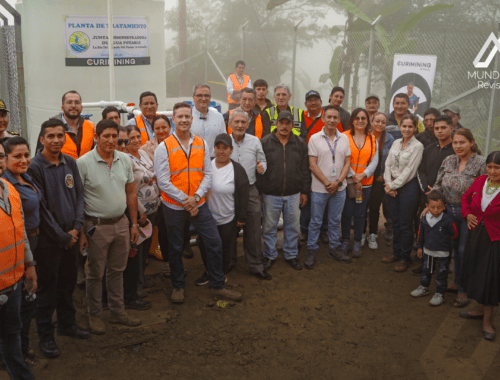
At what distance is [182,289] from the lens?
5254 millimetres

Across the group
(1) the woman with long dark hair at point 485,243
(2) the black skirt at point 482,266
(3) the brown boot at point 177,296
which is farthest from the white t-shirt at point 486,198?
(3) the brown boot at point 177,296

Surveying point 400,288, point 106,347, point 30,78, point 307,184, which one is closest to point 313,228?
point 307,184

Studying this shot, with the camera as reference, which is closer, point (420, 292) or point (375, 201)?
point (420, 292)

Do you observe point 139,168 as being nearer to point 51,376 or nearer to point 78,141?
point 78,141

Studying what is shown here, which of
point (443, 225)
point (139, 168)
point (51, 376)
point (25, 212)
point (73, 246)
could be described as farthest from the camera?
point (443, 225)

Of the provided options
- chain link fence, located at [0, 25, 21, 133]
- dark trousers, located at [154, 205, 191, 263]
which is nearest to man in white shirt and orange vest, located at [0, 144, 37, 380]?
dark trousers, located at [154, 205, 191, 263]

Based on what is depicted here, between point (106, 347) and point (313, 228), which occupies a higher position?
point (313, 228)

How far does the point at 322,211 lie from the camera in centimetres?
627

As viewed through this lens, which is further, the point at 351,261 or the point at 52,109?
the point at 52,109

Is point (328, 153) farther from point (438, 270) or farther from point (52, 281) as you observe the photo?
point (52, 281)

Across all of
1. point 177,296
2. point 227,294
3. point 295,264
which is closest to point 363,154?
point 295,264

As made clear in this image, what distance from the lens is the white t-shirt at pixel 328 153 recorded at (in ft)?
19.9

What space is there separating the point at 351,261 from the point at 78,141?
3.86 meters

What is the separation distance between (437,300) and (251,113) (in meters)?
3.34
